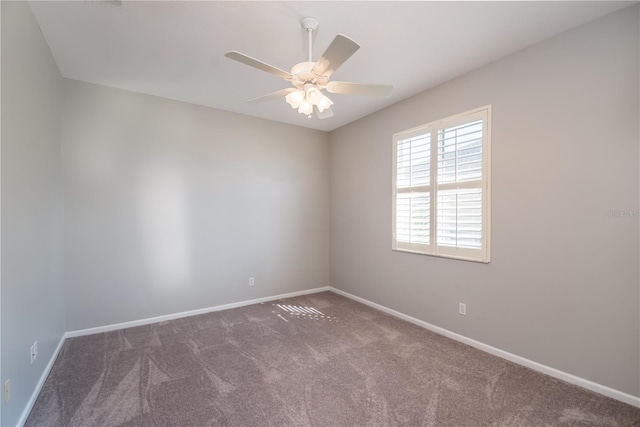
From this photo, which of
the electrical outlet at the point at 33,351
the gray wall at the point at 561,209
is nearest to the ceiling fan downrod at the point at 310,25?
the gray wall at the point at 561,209

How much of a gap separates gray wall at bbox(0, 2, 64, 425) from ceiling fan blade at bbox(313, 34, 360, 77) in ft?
6.04

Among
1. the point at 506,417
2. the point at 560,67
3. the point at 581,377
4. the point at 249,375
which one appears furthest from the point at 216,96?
the point at 581,377

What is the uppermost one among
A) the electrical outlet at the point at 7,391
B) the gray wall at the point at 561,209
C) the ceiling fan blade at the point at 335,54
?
the ceiling fan blade at the point at 335,54

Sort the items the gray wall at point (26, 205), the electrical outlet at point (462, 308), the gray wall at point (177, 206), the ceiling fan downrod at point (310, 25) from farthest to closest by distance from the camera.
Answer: the gray wall at point (177, 206)
the electrical outlet at point (462, 308)
the ceiling fan downrod at point (310, 25)
the gray wall at point (26, 205)

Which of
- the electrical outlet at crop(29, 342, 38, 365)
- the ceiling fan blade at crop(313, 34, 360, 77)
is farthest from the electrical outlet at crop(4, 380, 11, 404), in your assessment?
the ceiling fan blade at crop(313, 34, 360, 77)

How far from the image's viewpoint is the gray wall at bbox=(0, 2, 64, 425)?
164 cm

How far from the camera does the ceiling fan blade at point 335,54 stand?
1494mm

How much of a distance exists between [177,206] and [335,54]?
9.48 ft

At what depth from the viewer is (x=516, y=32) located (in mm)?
2203

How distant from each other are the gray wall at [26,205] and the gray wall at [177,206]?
→ 14.4 inches

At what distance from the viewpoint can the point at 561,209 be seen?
7.30 feet

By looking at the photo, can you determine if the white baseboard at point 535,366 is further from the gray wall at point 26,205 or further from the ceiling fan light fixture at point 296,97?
the gray wall at point 26,205

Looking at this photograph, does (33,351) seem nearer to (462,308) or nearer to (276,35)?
(276,35)

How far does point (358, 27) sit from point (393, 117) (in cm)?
165
